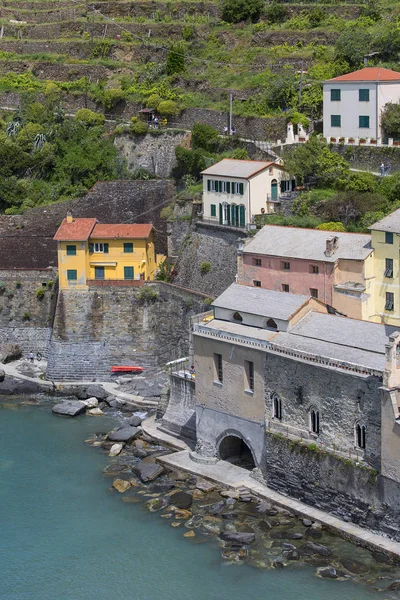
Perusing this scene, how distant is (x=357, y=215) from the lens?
164ft

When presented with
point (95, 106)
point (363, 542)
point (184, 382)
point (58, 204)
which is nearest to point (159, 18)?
point (95, 106)

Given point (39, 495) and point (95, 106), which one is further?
point (95, 106)

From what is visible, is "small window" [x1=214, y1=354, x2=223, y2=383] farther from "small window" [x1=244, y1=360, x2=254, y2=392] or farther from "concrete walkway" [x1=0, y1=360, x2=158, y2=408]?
"concrete walkway" [x1=0, y1=360, x2=158, y2=408]

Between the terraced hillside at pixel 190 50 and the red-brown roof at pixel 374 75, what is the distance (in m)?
4.07

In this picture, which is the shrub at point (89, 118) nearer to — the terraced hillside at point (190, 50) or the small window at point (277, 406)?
the terraced hillside at point (190, 50)

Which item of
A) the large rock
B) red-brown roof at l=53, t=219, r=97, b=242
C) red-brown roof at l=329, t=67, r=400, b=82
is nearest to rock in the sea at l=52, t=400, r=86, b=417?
the large rock

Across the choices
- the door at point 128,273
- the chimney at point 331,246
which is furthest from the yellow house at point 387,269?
the door at point 128,273

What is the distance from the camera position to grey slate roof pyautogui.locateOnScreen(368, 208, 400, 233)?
43188 mm

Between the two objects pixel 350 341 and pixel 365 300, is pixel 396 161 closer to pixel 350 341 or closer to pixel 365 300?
pixel 365 300

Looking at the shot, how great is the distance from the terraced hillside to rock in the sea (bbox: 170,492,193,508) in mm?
27409

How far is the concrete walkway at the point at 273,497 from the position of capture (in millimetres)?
35000

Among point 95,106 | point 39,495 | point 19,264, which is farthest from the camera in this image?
point 95,106

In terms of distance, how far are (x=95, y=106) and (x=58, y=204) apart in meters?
11.2

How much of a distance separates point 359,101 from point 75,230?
1508cm
